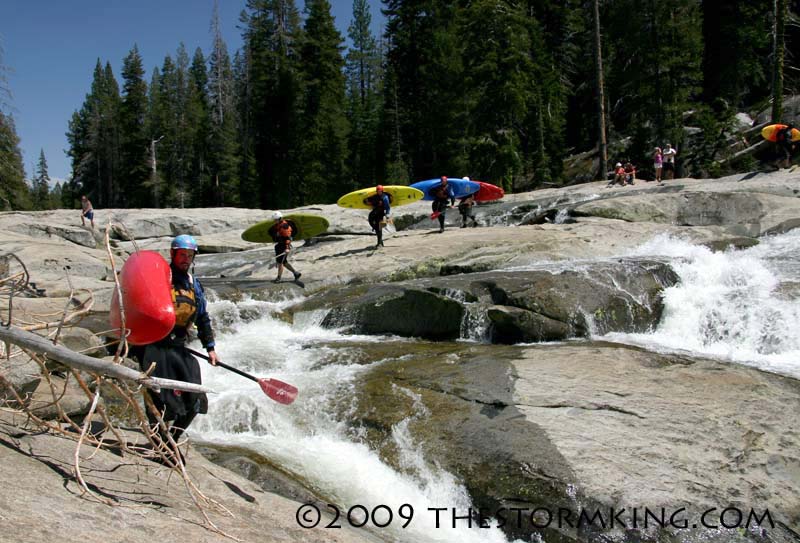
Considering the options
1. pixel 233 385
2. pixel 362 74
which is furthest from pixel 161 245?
pixel 362 74

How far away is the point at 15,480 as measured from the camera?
2.61m

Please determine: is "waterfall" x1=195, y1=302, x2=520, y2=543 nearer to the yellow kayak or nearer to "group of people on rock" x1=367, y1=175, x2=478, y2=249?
"group of people on rock" x1=367, y1=175, x2=478, y2=249

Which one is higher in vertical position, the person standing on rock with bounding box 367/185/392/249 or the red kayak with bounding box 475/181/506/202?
the red kayak with bounding box 475/181/506/202

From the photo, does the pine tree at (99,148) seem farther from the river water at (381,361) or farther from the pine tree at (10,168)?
the river water at (381,361)

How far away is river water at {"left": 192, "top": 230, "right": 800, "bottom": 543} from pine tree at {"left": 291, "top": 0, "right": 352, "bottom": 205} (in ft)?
89.2

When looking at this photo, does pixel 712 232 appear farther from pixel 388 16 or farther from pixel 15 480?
pixel 388 16

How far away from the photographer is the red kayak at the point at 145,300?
11.5ft

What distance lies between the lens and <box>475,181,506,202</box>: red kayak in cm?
1895

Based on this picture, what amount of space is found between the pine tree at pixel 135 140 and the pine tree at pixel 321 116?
14.6m

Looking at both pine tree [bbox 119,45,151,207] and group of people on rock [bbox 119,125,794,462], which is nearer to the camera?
group of people on rock [bbox 119,125,794,462]

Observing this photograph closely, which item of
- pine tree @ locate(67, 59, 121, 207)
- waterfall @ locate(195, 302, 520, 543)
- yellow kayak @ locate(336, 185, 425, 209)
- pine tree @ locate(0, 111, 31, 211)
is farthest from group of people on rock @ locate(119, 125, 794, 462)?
pine tree @ locate(67, 59, 121, 207)

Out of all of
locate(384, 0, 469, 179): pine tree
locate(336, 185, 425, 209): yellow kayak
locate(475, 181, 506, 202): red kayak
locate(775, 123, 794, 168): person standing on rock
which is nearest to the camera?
locate(336, 185, 425, 209): yellow kayak

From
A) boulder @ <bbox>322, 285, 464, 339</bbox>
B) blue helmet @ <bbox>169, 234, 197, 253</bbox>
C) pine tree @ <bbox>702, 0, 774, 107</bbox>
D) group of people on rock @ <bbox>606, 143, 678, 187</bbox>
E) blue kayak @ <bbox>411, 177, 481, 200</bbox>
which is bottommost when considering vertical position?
boulder @ <bbox>322, 285, 464, 339</bbox>

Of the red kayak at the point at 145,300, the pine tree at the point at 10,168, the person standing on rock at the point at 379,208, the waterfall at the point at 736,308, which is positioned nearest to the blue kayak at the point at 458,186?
the person standing on rock at the point at 379,208
